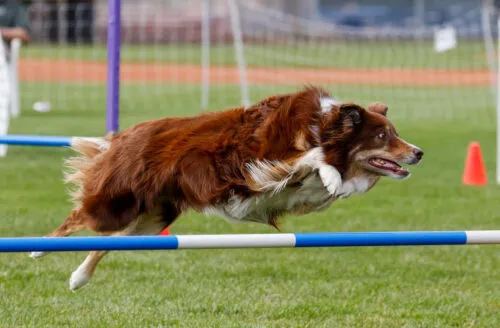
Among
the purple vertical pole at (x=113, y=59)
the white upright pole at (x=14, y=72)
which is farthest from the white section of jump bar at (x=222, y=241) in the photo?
the white upright pole at (x=14, y=72)

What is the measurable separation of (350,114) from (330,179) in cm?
34

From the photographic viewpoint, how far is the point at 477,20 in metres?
39.6

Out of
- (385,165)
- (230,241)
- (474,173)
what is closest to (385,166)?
(385,165)

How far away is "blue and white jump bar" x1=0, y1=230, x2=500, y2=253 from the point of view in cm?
357

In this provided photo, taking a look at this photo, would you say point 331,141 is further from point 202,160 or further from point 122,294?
point 122,294

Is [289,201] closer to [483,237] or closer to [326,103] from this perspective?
[326,103]

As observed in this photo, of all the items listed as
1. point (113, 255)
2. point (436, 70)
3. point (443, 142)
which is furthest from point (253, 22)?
point (113, 255)

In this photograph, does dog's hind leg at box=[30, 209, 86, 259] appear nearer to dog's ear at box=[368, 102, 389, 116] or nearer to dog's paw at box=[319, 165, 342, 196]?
dog's paw at box=[319, 165, 342, 196]

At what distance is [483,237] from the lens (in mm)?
3949

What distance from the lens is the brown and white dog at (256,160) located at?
467cm

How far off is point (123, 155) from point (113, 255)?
71.4 inches

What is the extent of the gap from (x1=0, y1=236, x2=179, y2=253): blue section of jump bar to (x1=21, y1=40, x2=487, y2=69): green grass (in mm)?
23074

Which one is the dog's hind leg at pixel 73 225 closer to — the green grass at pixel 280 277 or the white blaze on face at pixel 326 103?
the green grass at pixel 280 277

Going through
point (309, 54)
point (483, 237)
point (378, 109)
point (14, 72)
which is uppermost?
point (378, 109)
